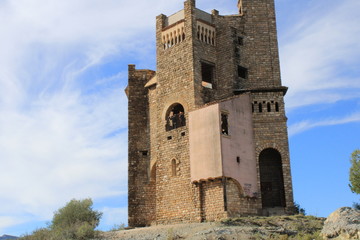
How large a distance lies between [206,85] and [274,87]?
4500mm

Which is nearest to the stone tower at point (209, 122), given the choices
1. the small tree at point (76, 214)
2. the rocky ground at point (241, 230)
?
the rocky ground at point (241, 230)

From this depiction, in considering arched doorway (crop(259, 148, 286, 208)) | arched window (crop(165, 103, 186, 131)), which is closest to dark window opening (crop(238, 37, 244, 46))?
arched window (crop(165, 103, 186, 131))

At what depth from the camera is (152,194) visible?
3322 centimetres

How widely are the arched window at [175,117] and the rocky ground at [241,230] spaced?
6423 mm

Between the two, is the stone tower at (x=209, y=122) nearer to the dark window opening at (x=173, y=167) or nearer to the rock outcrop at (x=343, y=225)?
the dark window opening at (x=173, y=167)

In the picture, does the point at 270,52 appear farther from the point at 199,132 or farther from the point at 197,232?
the point at 197,232

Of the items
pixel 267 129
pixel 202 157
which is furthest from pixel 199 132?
pixel 267 129

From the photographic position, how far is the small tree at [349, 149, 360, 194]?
111 ft

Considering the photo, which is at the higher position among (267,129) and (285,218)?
(267,129)

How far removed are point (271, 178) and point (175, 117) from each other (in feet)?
22.6

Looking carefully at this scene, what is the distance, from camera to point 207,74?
33750 millimetres

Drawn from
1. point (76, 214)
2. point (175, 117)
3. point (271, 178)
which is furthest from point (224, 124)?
point (76, 214)

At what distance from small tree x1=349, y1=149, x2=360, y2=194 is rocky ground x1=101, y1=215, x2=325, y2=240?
8894 millimetres

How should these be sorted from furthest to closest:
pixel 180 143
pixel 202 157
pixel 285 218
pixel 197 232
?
pixel 180 143 → pixel 202 157 → pixel 285 218 → pixel 197 232
